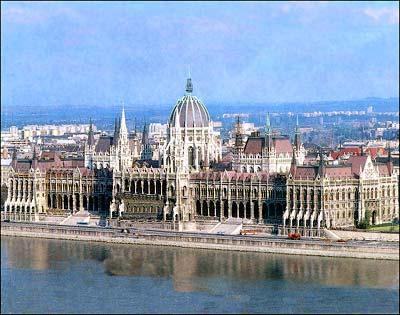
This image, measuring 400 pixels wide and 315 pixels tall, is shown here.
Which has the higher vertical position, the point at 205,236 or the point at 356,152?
the point at 356,152

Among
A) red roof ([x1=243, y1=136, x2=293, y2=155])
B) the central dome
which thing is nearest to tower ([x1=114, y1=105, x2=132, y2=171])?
the central dome

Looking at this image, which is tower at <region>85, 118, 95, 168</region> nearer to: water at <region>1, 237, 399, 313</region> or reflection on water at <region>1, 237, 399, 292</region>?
reflection on water at <region>1, 237, 399, 292</region>

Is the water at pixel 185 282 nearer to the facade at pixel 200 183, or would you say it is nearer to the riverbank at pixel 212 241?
the riverbank at pixel 212 241

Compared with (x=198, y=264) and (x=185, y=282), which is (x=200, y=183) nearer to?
(x=198, y=264)

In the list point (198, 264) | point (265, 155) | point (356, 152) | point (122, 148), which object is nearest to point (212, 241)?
point (198, 264)

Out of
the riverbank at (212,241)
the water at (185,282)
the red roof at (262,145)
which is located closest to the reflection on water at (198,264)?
the water at (185,282)

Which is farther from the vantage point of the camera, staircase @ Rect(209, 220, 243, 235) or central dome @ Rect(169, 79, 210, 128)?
central dome @ Rect(169, 79, 210, 128)
